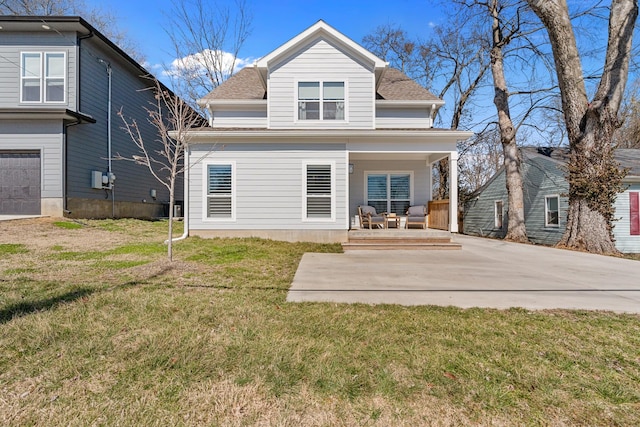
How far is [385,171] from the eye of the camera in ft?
39.6

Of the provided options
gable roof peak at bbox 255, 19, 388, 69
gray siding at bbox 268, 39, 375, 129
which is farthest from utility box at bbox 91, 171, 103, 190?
gable roof peak at bbox 255, 19, 388, 69

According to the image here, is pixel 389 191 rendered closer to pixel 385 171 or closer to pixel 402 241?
pixel 385 171

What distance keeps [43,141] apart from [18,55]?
3687 millimetres

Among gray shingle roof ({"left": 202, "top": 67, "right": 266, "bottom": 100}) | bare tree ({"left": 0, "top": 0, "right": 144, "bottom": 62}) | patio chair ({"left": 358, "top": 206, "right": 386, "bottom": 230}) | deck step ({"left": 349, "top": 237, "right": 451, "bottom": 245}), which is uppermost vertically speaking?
bare tree ({"left": 0, "top": 0, "right": 144, "bottom": 62})

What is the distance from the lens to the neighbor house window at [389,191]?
39.4 ft

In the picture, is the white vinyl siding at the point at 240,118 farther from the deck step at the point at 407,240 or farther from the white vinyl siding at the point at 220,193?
the deck step at the point at 407,240

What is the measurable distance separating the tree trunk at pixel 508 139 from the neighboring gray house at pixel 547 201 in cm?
95

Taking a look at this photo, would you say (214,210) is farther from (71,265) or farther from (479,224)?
(479,224)

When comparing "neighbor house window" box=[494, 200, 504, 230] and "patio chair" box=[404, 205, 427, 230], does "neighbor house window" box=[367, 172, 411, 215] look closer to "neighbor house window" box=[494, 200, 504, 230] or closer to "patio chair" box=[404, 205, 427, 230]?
"patio chair" box=[404, 205, 427, 230]

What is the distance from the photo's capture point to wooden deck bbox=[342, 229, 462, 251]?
8.83m

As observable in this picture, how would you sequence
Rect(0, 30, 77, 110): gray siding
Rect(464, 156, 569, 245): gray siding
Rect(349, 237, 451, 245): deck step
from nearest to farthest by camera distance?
Rect(349, 237, 451, 245): deck step < Rect(0, 30, 77, 110): gray siding < Rect(464, 156, 569, 245): gray siding

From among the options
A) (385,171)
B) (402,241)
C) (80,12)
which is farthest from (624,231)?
(80,12)

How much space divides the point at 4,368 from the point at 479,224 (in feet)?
61.0

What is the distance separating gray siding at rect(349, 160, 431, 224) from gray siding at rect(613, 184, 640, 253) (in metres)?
6.74
